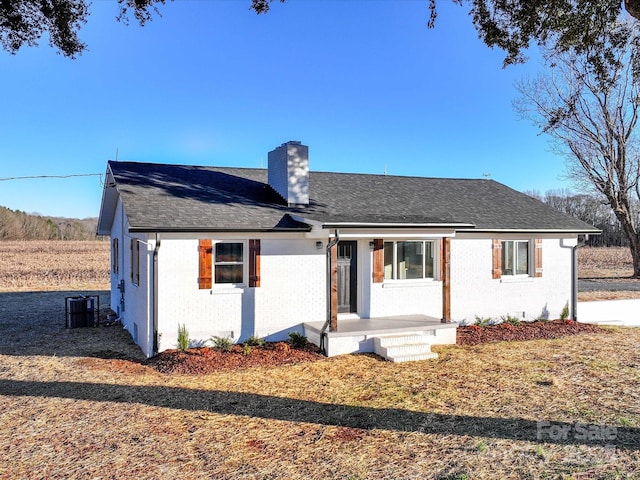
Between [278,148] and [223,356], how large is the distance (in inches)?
246

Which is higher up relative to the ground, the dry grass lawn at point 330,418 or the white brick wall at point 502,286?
the white brick wall at point 502,286

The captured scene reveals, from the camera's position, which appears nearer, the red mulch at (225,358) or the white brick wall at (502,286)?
the red mulch at (225,358)

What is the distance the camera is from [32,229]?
68625 mm

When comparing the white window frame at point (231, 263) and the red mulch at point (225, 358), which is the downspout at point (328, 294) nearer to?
the red mulch at point (225, 358)

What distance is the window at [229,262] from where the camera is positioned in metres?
10.4

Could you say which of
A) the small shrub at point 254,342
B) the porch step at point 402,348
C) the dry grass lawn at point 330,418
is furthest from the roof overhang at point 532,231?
the small shrub at point 254,342

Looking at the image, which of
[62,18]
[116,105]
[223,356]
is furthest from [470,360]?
[116,105]

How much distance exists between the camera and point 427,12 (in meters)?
8.99

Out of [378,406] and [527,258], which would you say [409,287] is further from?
[378,406]

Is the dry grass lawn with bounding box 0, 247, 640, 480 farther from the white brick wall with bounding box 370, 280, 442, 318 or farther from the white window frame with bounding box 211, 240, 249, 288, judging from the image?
the white window frame with bounding box 211, 240, 249, 288

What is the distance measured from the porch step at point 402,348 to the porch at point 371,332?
0.10 metres

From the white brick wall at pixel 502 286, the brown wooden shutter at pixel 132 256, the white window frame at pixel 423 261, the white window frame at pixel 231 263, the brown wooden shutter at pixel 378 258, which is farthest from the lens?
the white brick wall at pixel 502 286

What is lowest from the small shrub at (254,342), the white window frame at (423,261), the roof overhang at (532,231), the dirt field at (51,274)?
the small shrub at (254,342)

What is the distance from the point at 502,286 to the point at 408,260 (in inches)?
126
